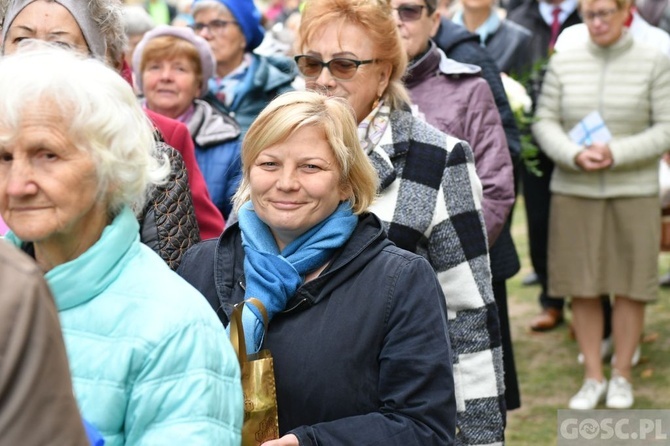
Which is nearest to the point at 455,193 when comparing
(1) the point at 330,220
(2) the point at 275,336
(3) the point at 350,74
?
(3) the point at 350,74

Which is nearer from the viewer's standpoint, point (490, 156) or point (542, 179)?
point (490, 156)

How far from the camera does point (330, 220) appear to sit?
10.1 feet

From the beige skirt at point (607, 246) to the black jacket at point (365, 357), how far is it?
14.2 feet

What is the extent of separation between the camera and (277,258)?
300 centimetres

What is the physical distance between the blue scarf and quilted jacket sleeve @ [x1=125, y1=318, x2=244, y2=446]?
0.63 meters

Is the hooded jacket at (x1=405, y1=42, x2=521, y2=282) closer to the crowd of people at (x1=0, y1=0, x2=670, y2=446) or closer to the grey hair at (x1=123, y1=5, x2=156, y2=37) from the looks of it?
the crowd of people at (x1=0, y1=0, x2=670, y2=446)

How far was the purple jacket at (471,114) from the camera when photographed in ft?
16.2

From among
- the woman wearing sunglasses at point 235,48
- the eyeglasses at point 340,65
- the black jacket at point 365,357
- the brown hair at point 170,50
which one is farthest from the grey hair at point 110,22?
the woman wearing sunglasses at point 235,48

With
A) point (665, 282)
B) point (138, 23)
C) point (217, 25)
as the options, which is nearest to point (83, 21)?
point (217, 25)

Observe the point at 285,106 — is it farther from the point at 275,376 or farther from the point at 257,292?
the point at 275,376

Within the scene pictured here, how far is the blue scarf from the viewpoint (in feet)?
9.61

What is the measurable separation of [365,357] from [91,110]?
3.18ft

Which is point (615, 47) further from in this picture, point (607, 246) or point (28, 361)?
point (28, 361)

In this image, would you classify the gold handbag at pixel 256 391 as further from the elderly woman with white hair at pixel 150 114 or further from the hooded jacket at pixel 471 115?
the hooded jacket at pixel 471 115
